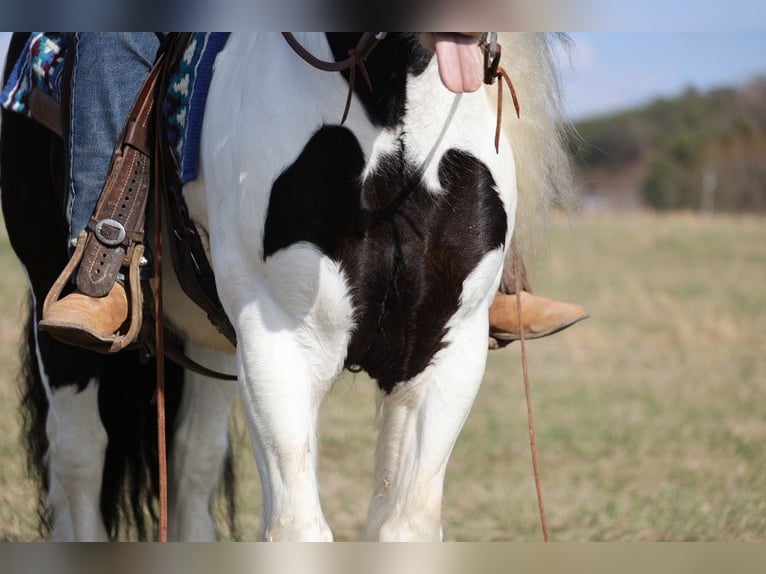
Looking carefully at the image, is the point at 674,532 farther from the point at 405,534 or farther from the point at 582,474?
the point at 405,534

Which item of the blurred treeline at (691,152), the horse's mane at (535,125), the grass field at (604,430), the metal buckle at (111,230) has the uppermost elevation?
the blurred treeline at (691,152)

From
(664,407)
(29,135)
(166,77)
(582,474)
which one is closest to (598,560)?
(166,77)

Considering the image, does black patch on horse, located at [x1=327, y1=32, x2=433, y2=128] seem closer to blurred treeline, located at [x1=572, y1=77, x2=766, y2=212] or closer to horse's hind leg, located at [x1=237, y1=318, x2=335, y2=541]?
horse's hind leg, located at [x1=237, y1=318, x2=335, y2=541]

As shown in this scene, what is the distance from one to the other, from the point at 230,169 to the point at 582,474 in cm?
408

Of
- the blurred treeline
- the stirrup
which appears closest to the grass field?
the stirrup

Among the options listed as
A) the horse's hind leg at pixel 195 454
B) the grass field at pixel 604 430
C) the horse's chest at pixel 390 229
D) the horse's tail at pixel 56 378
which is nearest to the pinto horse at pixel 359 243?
the horse's chest at pixel 390 229

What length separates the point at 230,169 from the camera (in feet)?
7.88

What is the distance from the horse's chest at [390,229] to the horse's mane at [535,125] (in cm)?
27

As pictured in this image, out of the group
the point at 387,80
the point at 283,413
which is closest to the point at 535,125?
the point at 387,80

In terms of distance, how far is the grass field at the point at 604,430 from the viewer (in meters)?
4.83

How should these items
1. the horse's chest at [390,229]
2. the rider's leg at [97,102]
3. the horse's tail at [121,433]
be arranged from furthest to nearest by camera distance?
the horse's tail at [121,433], the rider's leg at [97,102], the horse's chest at [390,229]

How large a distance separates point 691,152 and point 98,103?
126 feet

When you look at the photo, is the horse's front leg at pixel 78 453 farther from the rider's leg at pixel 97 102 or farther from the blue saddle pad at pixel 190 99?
the blue saddle pad at pixel 190 99

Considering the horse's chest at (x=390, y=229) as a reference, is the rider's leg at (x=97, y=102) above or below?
above
